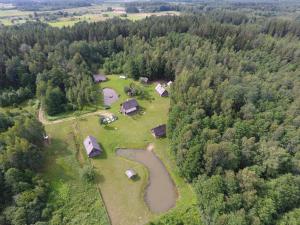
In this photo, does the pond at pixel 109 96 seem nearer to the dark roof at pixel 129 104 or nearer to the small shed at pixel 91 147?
the dark roof at pixel 129 104

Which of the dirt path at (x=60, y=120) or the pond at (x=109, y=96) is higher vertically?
the pond at (x=109, y=96)

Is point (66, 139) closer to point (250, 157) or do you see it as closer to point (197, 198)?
point (197, 198)

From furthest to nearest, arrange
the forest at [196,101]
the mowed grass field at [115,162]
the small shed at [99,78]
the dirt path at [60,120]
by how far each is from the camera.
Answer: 1. the small shed at [99,78]
2. the dirt path at [60,120]
3. the mowed grass field at [115,162]
4. the forest at [196,101]

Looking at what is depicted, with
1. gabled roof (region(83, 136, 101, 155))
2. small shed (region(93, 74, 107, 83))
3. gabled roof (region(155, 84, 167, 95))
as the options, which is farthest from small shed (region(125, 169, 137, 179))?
small shed (region(93, 74, 107, 83))

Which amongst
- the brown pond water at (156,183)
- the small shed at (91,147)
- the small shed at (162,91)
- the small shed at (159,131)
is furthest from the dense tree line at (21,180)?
the small shed at (162,91)

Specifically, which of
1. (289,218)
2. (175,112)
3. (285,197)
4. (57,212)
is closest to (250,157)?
(285,197)

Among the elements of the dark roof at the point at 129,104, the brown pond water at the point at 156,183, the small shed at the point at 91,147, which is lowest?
the brown pond water at the point at 156,183
